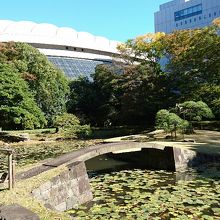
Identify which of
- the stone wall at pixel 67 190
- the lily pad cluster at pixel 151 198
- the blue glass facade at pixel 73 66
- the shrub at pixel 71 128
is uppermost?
the blue glass facade at pixel 73 66

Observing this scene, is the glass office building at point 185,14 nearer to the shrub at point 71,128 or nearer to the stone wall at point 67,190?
the shrub at point 71,128

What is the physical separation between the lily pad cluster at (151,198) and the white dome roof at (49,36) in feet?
171

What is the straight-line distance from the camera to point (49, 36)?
64.0 m

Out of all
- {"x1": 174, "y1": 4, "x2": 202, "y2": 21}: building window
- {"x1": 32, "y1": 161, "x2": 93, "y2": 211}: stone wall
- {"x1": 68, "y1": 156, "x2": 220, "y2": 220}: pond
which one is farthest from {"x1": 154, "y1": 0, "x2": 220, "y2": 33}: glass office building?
{"x1": 32, "y1": 161, "x2": 93, "y2": 211}: stone wall

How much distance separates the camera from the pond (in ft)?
26.8

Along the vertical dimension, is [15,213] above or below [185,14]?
below

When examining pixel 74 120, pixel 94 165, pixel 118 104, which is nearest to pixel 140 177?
pixel 94 165

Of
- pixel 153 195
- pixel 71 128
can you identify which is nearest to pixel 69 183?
pixel 153 195

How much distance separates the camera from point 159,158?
1490cm

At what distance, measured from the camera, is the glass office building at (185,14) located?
281 ft

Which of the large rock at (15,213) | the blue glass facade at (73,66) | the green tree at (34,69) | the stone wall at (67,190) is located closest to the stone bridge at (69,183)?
the stone wall at (67,190)

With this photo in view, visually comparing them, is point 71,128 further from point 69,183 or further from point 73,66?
point 73,66

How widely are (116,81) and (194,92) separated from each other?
849cm

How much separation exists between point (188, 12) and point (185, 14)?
1234 mm
